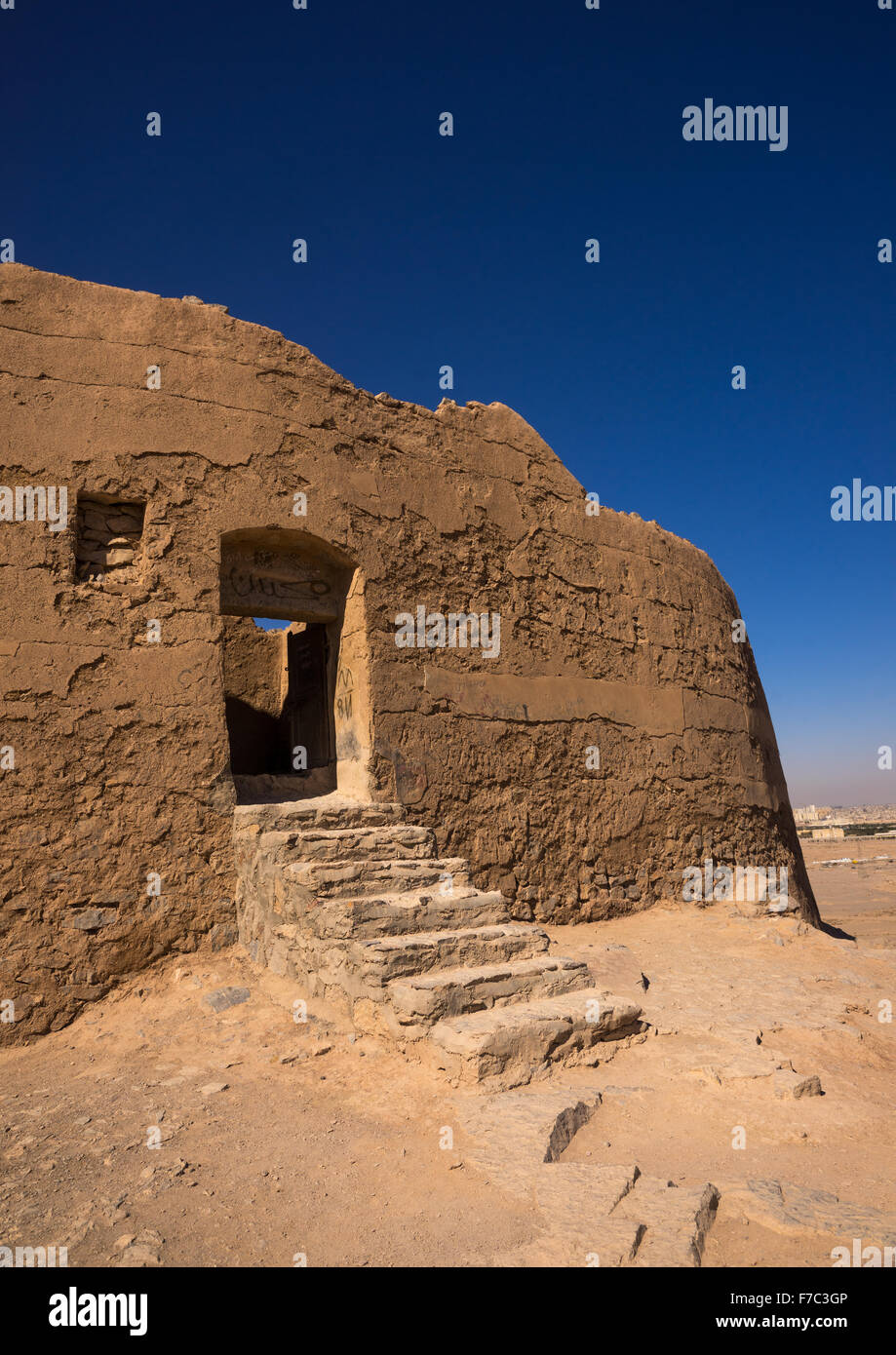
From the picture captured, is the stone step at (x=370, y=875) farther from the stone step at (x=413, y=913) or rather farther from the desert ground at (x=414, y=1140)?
the desert ground at (x=414, y=1140)

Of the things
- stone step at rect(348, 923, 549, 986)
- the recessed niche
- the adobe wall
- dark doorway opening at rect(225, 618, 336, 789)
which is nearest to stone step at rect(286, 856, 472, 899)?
stone step at rect(348, 923, 549, 986)

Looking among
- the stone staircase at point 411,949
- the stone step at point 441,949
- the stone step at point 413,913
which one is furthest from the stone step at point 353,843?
the stone step at point 441,949

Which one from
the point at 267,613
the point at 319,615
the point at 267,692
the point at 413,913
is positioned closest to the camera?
the point at 413,913

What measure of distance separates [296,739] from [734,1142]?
6.80 metres

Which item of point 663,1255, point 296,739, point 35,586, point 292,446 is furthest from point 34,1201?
point 296,739

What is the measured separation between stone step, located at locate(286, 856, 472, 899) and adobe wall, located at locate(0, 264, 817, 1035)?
107 centimetres

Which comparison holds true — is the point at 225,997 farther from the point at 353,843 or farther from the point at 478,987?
the point at 478,987

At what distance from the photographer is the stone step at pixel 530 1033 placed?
3.91 meters

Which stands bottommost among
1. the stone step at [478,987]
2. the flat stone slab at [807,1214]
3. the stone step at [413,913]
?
the flat stone slab at [807,1214]

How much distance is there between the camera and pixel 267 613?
6.93 meters

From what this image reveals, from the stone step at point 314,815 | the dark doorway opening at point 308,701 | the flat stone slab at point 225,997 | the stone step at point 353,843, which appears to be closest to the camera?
the flat stone slab at point 225,997

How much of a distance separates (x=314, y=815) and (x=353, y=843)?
48cm

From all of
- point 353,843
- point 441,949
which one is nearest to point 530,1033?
point 441,949

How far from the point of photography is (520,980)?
4.57m
